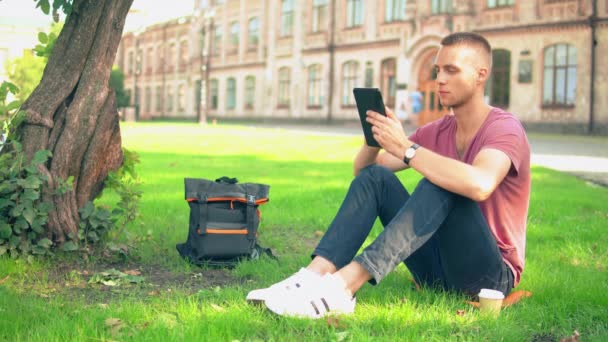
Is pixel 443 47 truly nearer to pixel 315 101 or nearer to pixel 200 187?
pixel 200 187

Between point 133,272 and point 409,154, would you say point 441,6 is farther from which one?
point 409,154

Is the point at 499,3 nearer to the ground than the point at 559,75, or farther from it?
farther from it

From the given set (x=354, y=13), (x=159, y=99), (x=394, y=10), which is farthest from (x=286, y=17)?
(x=159, y=99)

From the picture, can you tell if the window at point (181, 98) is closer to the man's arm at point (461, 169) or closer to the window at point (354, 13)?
the window at point (354, 13)

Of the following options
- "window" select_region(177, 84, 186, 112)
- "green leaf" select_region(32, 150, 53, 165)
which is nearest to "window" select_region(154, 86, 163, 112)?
"window" select_region(177, 84, 186, 112)

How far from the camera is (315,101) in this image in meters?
40.1

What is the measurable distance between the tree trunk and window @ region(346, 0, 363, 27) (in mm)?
33339

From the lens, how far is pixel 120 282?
430 cm

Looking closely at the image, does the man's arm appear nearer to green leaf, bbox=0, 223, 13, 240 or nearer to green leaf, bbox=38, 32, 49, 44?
green leaf, bbox=0, 223, 13, 240

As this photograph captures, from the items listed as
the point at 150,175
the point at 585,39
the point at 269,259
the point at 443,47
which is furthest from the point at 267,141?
the point at 443,47

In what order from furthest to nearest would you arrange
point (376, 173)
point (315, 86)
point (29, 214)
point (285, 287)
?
point (315, 86) < point (29, 214) < point (376, 173) < point (285, 287)

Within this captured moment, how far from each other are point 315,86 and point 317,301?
3722 centimetres

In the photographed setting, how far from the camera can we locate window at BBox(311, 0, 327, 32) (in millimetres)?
39625

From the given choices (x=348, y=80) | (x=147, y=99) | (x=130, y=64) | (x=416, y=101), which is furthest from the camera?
(x=130, y=64)
